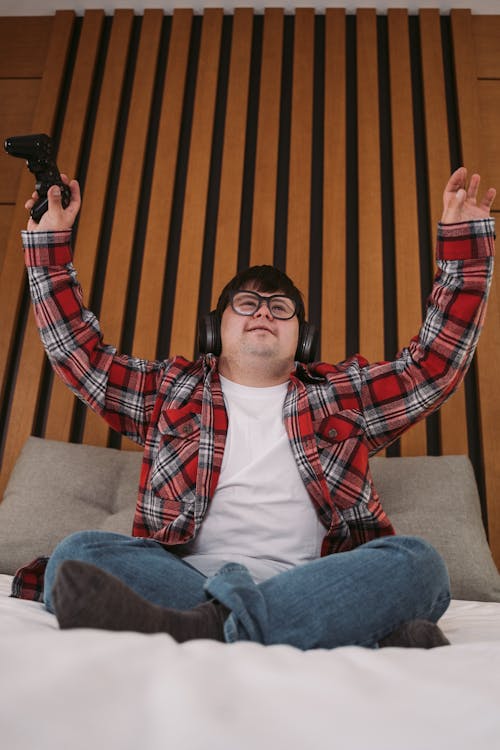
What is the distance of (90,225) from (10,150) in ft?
3.31

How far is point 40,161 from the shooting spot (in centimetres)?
129

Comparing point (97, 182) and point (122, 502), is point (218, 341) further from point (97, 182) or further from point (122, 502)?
point (97, 182)

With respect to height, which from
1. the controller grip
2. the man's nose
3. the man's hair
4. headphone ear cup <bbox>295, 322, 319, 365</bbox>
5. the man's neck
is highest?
the controller grip

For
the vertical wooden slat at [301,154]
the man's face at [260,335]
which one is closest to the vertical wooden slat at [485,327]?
the vertical wooden slat at [301,154]

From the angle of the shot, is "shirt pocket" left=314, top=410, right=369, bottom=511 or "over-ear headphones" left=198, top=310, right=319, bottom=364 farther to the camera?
"over-ear headphones" left=198, top=310, right=319, bottom=364

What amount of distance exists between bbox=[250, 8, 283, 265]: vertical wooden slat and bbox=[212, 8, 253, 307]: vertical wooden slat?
6 cm

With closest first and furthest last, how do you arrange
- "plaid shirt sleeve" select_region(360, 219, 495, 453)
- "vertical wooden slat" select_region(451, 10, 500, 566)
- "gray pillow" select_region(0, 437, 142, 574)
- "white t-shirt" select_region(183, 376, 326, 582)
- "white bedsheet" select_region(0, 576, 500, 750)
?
"white bedsheet" select_region(0, 576, 500, 750)
"white t-shirt" select_region(183, 376, 326, 582)
"plaid shirt sleeve" select_region(360, 219, 495, 453)
"gray pillow" select_region(0, 437, 142, 574)
"vertical wooden slat" select_region(451, 10, 500, 566)

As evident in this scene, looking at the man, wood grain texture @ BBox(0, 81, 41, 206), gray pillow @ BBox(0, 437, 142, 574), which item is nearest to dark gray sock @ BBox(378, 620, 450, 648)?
the man

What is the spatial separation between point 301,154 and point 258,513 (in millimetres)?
1573

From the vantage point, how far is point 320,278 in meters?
2.20

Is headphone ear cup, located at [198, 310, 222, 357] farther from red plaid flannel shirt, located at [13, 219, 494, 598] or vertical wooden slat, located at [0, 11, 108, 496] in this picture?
vertical wooden slat, located at [0, 11, 108, 496]

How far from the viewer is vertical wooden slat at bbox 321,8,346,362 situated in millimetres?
2096

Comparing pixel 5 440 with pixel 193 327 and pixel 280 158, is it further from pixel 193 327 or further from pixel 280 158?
pixel 280 158

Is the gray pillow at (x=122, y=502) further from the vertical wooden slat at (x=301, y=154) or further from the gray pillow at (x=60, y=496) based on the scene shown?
the vertical wooden slat at (x=301, y=154)
